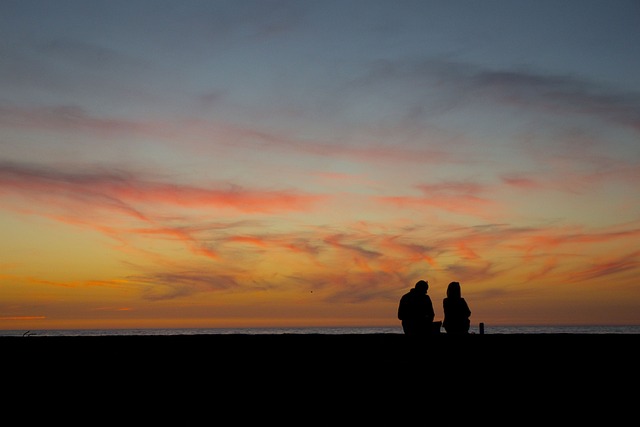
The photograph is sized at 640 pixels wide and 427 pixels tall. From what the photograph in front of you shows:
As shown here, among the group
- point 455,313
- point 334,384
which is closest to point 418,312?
point 455,313

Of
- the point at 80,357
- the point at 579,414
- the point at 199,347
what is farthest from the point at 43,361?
the point at 579,414

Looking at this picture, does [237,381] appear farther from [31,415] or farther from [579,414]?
[579,414]

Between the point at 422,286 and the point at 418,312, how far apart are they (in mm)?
773

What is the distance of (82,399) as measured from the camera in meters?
11.8

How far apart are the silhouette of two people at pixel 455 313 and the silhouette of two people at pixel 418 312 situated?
1.52 feet

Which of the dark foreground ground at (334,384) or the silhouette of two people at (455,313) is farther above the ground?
the silhouette of two people at (455,313)

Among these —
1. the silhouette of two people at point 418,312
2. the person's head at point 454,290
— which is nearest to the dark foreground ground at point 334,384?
the silhouette of two people at point 418,312

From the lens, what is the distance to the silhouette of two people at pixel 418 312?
21.5 meters

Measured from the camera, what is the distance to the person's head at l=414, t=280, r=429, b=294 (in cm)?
2164

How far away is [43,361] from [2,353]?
3567 millimetres

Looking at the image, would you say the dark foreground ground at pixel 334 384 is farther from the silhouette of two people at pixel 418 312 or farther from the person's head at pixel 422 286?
the person's head at pixel 422 286

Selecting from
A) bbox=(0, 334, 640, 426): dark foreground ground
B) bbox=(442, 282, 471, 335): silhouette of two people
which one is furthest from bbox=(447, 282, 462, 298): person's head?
bbox=(0, 334, 640, 426): dark foreground ground

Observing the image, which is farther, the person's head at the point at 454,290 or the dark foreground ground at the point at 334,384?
the person's head at the point at 454,290

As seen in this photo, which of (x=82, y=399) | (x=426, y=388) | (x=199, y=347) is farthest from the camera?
(x=199, y=347)
